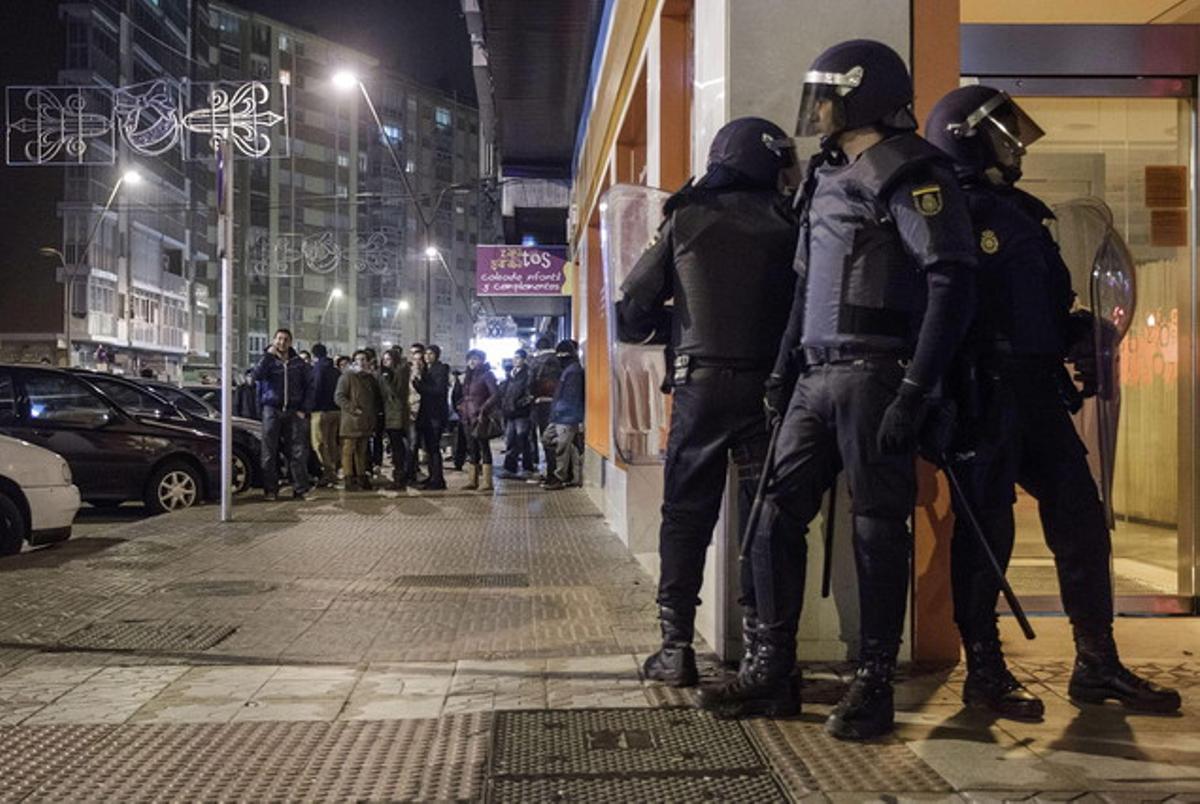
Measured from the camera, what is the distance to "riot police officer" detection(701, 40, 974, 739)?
12.3 ft

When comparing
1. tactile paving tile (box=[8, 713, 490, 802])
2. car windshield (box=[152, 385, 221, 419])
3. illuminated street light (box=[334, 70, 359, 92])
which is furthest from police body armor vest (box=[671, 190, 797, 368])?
illuminated street light (box=[334, 70, 359, 92])

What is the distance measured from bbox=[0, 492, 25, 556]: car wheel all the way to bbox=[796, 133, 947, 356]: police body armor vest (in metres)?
7.46

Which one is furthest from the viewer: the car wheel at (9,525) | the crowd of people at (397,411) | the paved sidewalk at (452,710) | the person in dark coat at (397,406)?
the person in dark coat at (397,406)

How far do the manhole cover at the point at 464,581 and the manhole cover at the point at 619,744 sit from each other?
3133mm

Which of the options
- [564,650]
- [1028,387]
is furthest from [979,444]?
[564,650]

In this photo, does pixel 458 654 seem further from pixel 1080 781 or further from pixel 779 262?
pixel 1080 781

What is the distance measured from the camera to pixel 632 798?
342 cm

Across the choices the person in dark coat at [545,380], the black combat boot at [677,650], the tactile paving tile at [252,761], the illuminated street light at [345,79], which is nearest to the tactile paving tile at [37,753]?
the tactile paving tile at [252,761]

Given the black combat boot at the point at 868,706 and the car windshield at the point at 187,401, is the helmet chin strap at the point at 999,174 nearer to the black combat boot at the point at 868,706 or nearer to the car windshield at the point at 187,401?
the black combat boot at the point at 868,706

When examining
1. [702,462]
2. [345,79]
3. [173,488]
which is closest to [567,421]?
[173,488]

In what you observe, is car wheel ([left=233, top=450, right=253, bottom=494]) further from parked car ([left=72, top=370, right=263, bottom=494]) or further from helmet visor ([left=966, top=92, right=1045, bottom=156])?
helmet visor ([left=966, top=92, right=1045, bottom=156])

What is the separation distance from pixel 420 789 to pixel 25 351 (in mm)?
59833

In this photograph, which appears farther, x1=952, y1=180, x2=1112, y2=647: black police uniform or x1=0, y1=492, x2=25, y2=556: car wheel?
x1=0, y1=492, x2=25, y2=556: car wheel

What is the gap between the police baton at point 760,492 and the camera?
13.5ft
